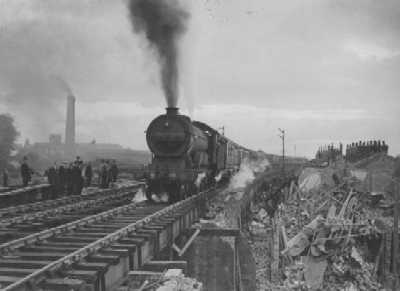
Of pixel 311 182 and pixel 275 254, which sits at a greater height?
pixel 311 182

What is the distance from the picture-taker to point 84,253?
6.45 metres

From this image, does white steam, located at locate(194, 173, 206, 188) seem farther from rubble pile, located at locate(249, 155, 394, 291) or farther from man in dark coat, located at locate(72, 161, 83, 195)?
man in dark coat, located at locate(72, 161, 83, 195)

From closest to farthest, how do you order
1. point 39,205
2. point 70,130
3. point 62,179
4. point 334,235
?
point 39,205 < point 334,235 < point 62,179 < point 70,130

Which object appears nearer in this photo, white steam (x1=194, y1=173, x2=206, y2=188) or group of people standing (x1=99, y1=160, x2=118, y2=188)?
white steam (x1=194, y1=173, x2=206, y2=188)

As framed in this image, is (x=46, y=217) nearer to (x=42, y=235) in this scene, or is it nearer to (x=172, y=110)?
(x=42, y=235)

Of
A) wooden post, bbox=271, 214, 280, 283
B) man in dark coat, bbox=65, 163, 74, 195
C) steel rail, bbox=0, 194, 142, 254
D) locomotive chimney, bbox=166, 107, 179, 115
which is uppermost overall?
locomotive chimney, bbox=166, 107, 179, 115

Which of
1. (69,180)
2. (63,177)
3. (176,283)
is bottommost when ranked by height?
(176,283)

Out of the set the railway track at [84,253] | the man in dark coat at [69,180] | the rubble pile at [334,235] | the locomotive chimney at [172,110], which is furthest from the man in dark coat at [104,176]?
the railway track at [84,253]

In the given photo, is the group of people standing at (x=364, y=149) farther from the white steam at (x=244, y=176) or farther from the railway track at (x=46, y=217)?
the railway track at (x=46, y=217)

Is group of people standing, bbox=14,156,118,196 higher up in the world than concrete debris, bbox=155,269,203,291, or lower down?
higher up

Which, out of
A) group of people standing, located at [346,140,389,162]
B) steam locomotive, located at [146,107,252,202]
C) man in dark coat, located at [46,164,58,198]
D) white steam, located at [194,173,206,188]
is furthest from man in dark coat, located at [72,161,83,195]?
group of people standing, located at [346,140,389,162]

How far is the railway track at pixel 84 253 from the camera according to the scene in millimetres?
5414

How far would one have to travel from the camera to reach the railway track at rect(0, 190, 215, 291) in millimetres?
5414

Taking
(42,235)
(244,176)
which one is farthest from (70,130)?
(42,235)
